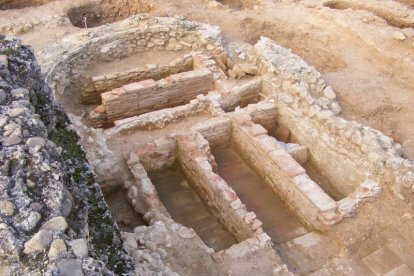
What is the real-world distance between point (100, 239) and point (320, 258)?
3.51 m

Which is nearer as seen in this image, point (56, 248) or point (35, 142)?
point (56, 248)

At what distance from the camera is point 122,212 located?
6.85m

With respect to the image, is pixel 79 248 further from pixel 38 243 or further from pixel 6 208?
pixel 6 208

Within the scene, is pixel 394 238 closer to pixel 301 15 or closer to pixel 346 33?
pixel 346 33

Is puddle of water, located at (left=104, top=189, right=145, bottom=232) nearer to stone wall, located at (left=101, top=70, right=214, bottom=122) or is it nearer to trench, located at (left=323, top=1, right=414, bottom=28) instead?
stone wall, located at (left=101, top=70, right=214, bottom=122)

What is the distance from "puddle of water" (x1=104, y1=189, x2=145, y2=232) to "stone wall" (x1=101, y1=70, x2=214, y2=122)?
2.06 meters

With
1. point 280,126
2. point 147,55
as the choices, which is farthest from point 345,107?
point 147,55

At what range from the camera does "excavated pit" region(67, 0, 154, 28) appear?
504 inches

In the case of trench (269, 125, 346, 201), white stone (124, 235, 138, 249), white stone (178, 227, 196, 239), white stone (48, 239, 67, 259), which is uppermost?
white stone (48, 239, 67, 259)

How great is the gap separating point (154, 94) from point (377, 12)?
22.7 ft

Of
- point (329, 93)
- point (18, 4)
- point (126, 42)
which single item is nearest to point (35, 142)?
point (329, 93)

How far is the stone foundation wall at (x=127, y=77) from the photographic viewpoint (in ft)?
30.8

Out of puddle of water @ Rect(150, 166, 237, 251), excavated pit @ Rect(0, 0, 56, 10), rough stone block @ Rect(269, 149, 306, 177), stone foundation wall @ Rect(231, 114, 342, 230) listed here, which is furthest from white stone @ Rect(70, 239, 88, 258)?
excavated pit @ Rect(0, 0, 56, 10)

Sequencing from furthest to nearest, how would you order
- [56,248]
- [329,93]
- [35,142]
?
[329,93] < [35,142] < [56,248]
